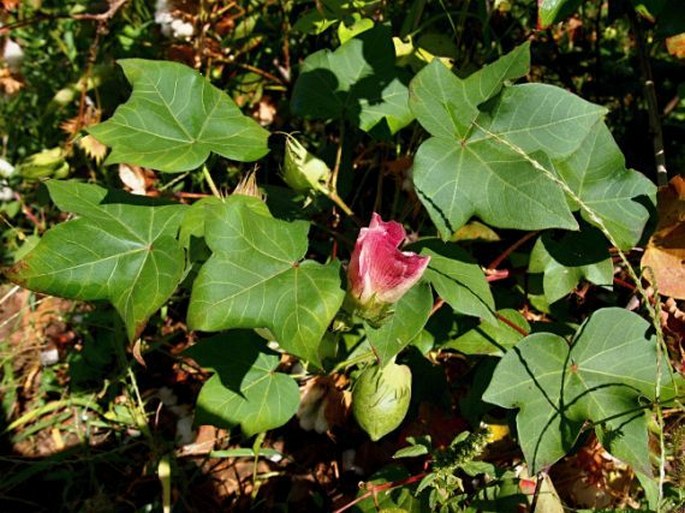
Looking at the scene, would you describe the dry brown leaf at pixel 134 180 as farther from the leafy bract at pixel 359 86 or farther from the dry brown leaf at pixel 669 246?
the dry brown leaf at pixel 669 246

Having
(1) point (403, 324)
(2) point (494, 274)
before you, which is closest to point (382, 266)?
(1) point (403, 324)

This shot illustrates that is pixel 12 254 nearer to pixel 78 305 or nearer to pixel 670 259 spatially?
pixel 78 305

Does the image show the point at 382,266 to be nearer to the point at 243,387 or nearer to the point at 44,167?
the point at 243,387

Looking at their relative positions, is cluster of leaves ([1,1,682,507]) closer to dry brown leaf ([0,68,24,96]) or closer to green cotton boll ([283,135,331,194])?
green cotton boll ([283,135,331,194])

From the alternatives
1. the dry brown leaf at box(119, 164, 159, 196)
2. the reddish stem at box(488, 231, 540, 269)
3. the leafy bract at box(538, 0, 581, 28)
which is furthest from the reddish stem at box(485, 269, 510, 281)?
the dry brown leaf at box(119, 164, 159, 196)

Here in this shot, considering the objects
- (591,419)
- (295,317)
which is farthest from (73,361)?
(591,419)

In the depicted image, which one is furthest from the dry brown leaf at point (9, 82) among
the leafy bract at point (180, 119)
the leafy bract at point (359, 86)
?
the leafy bract at point (359, 86)
